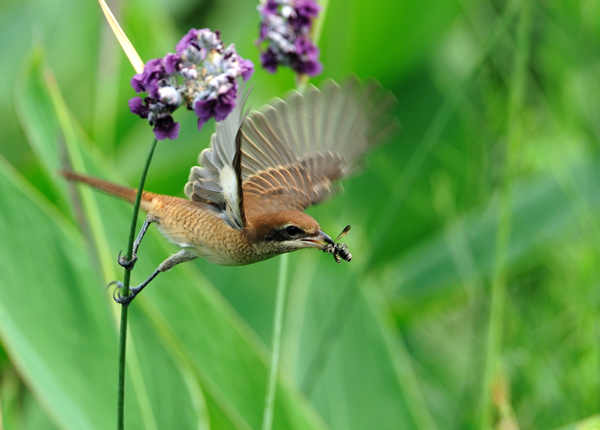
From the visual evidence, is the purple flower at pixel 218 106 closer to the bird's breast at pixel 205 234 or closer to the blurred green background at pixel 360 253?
the bird's breast at pixel 205 234

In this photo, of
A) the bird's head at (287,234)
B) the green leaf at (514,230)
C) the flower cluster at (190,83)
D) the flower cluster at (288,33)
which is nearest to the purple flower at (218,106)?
the flower cluster at (190,83)

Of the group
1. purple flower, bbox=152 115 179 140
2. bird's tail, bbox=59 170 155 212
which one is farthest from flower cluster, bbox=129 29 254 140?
bird's tail, bbox=59 170 155 212

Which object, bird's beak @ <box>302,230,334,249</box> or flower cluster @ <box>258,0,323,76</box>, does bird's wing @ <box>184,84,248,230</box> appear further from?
flower cluster @ <box>258,0,323,76</box>

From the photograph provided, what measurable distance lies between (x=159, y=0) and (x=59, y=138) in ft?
5.73

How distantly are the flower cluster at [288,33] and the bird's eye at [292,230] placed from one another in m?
0.30

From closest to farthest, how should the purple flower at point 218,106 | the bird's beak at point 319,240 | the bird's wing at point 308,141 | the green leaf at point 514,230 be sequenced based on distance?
the purple flower at point 218,106
the bird's beak at point 319,240
the bird's wing at point 308,141
the green leaf at point 514,230

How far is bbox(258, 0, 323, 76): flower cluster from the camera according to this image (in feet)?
3.30

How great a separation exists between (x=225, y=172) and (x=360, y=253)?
1181 mm

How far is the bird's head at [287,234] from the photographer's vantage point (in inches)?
→ 32.7

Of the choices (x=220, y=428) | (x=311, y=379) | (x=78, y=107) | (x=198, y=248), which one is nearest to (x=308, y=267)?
(x=311, y=379)

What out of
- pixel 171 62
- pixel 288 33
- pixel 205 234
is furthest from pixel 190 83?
pixel 288 33

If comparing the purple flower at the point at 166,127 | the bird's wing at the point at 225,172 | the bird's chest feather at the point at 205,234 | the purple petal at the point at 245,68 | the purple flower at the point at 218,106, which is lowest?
the bird's chest feather at the point at 205,234

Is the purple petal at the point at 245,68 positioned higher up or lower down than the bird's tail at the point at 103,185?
higher up

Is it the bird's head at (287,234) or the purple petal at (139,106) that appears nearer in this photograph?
the purple petal at (139,106)
